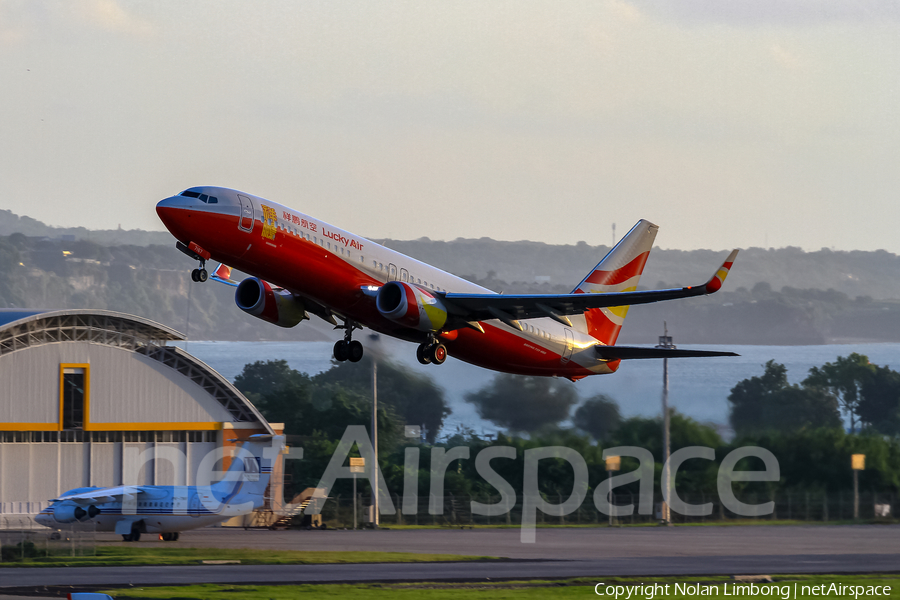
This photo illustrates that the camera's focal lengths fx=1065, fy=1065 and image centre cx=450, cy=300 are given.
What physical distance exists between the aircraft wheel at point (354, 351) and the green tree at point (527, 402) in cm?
3428

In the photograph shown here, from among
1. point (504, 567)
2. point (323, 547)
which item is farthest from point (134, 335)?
point (504, 567)

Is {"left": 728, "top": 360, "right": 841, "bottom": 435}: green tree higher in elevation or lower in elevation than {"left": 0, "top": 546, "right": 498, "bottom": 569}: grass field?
higher

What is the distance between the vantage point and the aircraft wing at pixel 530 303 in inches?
1380

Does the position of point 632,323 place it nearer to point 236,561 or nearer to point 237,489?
point 237,489

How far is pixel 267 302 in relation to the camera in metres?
37.0

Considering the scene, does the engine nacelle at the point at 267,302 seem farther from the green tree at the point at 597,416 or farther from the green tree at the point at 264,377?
the green tree at the point at 264,377

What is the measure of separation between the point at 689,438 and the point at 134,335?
126 feet

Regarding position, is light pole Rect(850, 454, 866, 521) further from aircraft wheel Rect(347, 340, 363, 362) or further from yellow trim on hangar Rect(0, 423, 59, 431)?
yellow trim on hangar Rect(0, 423, 59, 431)

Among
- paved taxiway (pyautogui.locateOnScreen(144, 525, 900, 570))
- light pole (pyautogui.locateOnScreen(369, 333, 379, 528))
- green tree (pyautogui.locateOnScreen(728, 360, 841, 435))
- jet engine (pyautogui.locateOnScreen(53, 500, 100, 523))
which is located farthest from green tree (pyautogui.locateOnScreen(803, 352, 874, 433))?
jet engine (pyautogui.locateOnScreen(53, 500, 100, 523))

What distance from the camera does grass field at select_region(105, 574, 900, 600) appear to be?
4088cm

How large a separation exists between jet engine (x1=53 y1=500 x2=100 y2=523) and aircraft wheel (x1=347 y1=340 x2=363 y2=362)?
104ft

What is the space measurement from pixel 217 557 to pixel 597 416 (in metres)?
27.4

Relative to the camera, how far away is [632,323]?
418 ft

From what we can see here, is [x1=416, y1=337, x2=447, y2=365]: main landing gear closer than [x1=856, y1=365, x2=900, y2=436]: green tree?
Yes
